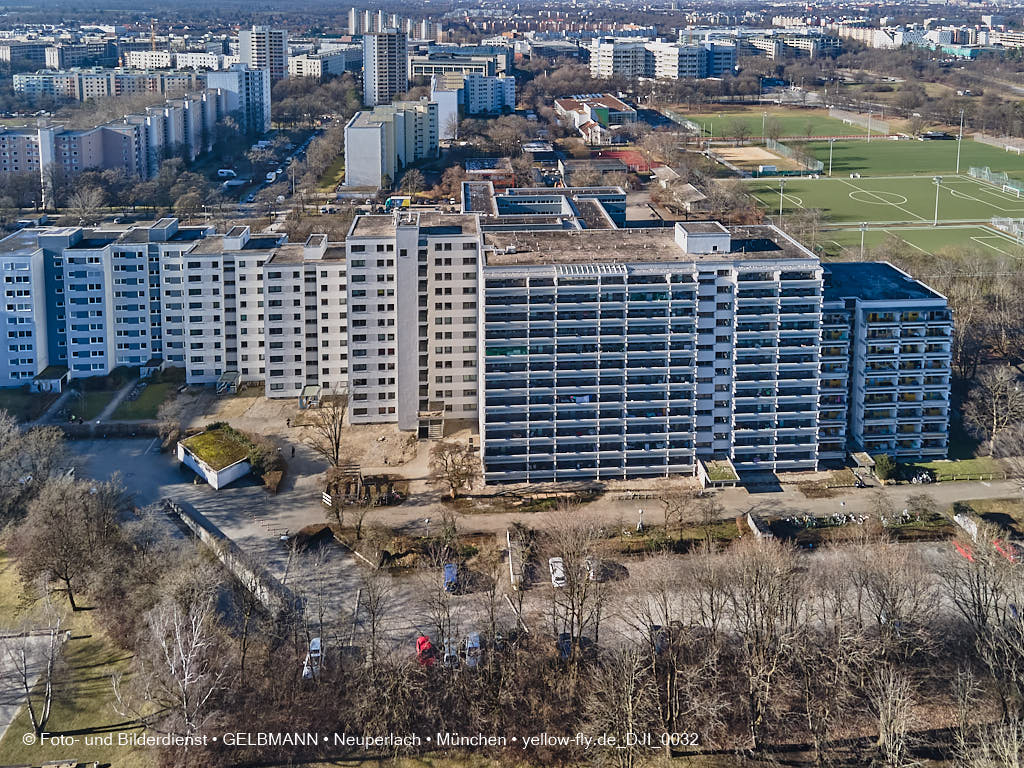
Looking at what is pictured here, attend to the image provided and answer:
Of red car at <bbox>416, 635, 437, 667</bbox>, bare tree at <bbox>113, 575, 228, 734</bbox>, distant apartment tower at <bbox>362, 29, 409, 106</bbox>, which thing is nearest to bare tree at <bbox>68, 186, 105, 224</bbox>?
bare tree at <bbox>113, 575, 228, 734</bbox>

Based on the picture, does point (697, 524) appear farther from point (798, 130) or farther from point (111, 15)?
point (111, 15)

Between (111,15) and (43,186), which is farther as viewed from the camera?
(111,15)

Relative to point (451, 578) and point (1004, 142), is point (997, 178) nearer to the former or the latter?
point (1004, 142)

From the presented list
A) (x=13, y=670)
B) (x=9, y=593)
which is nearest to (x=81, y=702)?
(x=13, y=670)

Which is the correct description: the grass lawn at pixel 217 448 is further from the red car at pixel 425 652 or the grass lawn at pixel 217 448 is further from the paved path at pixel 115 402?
the red car at pixel 425 652

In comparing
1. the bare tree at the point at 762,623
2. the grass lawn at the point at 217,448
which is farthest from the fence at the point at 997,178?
the grass lawn at the point at 217,448

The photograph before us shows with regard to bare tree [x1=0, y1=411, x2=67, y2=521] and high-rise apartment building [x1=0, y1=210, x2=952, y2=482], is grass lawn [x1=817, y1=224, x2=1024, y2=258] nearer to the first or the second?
high-rise apartment building [x1=0, y1=210, x2=952, y2=482]

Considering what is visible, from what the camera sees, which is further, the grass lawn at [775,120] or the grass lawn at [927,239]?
the grass lawn at [775,120]

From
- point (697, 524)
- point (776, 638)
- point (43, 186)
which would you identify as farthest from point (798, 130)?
point (776, 638)
